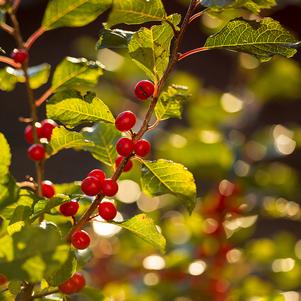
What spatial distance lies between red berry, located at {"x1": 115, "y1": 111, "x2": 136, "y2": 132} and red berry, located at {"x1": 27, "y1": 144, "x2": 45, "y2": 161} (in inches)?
4.5

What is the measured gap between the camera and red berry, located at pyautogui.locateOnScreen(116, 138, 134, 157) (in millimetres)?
830

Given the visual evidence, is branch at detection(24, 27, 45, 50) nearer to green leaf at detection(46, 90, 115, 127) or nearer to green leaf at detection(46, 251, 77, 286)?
green leaf at detection(46, 90, 115, 127)

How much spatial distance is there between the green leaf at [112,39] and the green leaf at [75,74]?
0.38ft

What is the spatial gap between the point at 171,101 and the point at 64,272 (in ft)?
0.89

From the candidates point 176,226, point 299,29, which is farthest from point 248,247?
point 299,29

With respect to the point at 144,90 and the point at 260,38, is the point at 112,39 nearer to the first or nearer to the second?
the point at 144,90

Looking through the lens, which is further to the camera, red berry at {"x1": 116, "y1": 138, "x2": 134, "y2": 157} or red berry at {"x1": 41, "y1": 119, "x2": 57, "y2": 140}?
red berry at {"x1": 41, "y1": 119, "x2": 57, "y2": 140}

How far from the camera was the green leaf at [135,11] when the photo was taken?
2.67 feet

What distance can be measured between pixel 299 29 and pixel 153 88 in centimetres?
233

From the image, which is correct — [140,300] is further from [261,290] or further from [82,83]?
[82,83]

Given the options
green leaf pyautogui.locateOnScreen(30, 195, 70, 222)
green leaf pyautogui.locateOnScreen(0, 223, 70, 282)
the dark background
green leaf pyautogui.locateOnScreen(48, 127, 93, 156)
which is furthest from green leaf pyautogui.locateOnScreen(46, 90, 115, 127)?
the dark background

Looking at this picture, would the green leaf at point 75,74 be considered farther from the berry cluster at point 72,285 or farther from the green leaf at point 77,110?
the berry cluster at point 72,285

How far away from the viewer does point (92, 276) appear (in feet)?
6.40

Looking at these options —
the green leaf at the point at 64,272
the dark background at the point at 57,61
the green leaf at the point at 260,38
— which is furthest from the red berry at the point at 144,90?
the dark background at the point at 57,61
